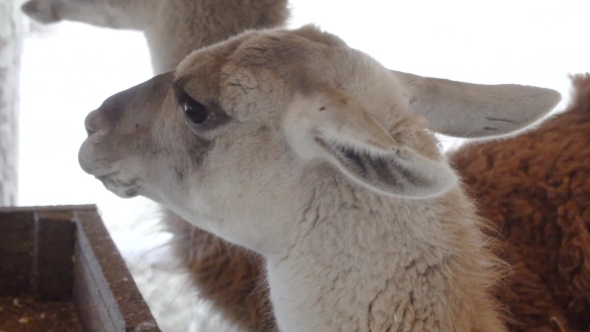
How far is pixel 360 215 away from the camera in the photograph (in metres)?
1.13

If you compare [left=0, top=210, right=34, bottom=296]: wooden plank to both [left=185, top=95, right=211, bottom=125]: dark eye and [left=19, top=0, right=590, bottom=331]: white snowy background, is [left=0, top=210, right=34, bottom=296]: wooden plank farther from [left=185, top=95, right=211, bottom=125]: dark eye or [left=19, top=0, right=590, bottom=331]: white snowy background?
[left=19, top=0, right=590, bottom=331]: white snowy background

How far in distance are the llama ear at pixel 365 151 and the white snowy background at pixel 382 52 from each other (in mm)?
2822

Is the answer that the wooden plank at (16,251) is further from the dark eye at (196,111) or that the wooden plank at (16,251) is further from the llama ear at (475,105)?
the llama ear at (475,105)

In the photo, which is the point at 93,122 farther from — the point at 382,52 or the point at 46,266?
the point at 382,52

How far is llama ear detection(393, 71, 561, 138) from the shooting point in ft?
4.09

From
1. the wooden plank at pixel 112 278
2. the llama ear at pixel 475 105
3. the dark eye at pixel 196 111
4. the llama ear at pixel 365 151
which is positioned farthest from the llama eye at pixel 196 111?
the wooden plank at pixel 112 278

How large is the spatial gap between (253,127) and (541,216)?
1.15 m

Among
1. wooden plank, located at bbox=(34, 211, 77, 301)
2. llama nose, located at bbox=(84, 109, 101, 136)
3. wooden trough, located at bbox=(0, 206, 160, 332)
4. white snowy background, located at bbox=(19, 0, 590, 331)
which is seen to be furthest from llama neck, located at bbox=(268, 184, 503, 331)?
white snowy background, located at bbox=(19, 0, 590, 331)

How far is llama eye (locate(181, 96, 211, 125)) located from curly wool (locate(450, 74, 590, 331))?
40.9 inches

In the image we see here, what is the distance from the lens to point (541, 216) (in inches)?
75.5

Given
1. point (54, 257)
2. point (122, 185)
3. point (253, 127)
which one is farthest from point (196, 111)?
point (54, 257)

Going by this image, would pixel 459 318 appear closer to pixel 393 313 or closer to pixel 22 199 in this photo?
pixel 393 313

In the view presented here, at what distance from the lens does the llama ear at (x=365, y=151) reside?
2.67 ft

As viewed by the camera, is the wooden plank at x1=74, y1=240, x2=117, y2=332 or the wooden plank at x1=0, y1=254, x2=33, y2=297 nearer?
the wooden plank at x1=74, y1=240, x2=117, y2=332
